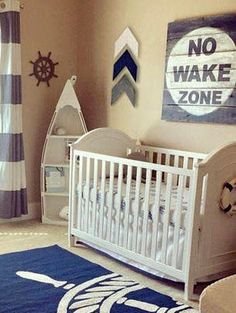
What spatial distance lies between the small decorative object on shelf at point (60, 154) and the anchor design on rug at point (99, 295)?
1.30 meters

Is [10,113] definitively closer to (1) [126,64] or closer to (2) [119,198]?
(1) [126,64]

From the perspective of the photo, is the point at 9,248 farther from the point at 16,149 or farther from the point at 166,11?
the point at 166,11

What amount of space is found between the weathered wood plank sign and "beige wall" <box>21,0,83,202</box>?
→ 1.23 meters

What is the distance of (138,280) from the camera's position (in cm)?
290

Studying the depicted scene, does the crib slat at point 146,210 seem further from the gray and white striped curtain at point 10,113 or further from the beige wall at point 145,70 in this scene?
the gray and white striped curtain at point 10,113

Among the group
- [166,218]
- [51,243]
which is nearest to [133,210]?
[166,218]

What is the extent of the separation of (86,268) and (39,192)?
4.95 ft

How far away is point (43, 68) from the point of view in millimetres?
4227

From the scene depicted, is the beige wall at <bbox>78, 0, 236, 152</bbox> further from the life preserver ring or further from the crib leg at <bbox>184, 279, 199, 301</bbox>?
the crib leg at <bbox>184, 279, 199, 301</bbox>

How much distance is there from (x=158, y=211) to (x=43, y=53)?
2160 mm

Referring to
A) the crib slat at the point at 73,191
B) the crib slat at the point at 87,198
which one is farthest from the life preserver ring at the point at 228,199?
the crib slat at the point at 73,191

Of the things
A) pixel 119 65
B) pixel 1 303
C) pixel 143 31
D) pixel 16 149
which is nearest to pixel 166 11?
pixel 143 31

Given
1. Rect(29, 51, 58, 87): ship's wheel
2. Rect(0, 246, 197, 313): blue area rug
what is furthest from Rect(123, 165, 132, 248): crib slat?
Rect(29, 51, 58, 87): ship's wheel

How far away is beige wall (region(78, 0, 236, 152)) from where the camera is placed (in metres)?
3.38
